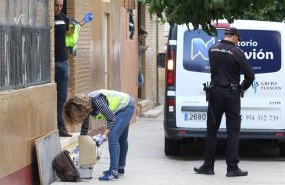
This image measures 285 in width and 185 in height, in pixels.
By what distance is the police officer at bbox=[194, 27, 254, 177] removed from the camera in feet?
37.0

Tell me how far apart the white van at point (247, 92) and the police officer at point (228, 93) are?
117 cm

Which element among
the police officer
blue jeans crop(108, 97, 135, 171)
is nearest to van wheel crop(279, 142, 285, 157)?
the police officer

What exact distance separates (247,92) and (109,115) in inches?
127

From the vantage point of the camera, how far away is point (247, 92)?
12.8 metres

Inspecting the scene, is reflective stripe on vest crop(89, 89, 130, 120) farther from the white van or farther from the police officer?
the white van

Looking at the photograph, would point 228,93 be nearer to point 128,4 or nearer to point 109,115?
point 109,115

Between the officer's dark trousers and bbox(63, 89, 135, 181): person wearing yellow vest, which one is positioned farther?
the officer's dark trousers

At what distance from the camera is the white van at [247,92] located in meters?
12.6

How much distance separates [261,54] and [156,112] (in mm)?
9689

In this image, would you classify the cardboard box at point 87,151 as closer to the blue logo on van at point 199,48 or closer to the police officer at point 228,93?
the police officer at point 228,93

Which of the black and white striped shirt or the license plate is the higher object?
the black and white striped shirt

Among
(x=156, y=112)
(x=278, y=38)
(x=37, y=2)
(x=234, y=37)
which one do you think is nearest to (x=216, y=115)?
(x=234, y=37)

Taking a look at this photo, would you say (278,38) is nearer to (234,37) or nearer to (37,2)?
(234,37)

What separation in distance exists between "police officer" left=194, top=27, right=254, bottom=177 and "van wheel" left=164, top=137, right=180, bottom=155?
6.00 ft
